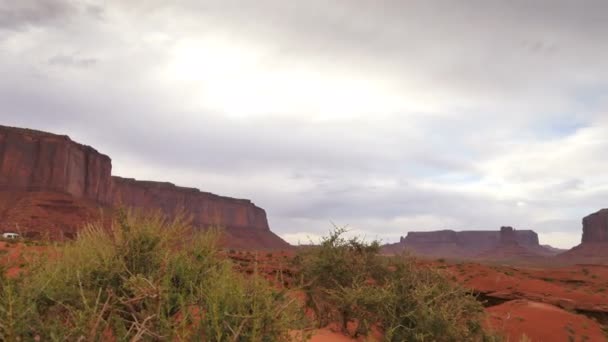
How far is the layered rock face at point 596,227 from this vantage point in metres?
137

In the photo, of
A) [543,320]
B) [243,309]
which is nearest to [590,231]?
[543,320]

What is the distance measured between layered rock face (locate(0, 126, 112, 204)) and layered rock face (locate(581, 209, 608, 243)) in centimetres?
15174

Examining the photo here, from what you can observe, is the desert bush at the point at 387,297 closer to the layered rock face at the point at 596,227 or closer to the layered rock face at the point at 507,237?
the layered rock face at the point at 596,227

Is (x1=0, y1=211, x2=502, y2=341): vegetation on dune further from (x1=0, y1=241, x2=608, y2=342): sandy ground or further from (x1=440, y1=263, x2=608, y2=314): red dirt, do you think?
(x1=440, y1=263, x2=608, y2=314): red dirt

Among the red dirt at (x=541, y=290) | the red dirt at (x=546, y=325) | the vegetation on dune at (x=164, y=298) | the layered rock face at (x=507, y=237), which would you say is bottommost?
the red dirt at (x=546, y=325)

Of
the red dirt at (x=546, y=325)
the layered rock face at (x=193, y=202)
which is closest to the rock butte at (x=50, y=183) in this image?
the layered rock face at (x=193, y=202)

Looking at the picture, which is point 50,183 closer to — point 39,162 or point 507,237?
point 39,162

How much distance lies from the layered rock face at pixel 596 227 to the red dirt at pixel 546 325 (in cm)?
14291

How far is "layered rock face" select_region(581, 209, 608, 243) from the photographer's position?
450 feet

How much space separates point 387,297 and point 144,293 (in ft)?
27.9

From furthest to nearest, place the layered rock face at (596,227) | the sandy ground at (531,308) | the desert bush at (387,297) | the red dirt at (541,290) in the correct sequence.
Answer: the layered rock face at (596,227) < the red dirt at (541,290) < the sandy ground at (531,308) < the desert bush at (387,297)

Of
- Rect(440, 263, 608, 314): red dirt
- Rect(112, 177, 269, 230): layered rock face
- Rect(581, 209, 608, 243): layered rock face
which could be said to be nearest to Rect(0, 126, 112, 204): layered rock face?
Rect(112, 177, 269, 230): layered rock face

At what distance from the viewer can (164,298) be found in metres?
5.80

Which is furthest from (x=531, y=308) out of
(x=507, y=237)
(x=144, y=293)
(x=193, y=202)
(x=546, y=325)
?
(x=507, y=237)
